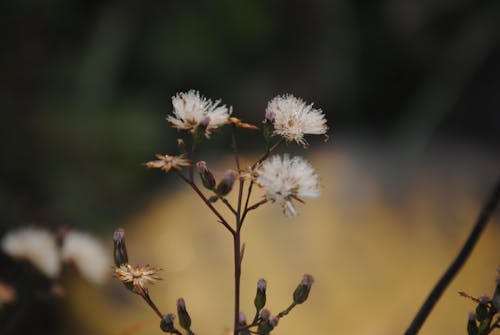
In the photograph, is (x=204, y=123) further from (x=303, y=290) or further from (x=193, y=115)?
(x=303, y=290)

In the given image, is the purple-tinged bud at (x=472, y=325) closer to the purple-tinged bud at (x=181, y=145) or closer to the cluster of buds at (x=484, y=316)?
the cluster of buds at (x=484, y=316)

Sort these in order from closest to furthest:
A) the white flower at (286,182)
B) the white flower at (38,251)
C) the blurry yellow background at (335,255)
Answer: the white flower at (286,182) < the white flower at (38,251) < the blurry yellow background at (335,255)

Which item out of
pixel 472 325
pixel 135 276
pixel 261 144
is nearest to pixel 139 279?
pixel 135 276

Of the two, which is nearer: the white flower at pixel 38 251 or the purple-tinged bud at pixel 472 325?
the purple-tinged bud at pixel 472 325

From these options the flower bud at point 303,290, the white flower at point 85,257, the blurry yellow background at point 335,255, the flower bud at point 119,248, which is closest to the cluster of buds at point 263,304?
the flower bud at point 303,290

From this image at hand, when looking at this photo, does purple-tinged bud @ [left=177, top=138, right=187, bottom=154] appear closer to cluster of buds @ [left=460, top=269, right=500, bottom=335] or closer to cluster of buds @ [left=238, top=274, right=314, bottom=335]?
cluster of buds @ [left=238, top=274, right=314, bottom=335]

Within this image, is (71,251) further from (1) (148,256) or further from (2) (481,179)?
(2) (481,179)

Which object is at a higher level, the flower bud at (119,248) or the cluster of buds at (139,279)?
the flower bud at (119,248)

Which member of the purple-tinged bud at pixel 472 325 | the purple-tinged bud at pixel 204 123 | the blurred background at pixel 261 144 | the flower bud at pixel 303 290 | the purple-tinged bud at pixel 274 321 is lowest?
the purple-tinged bud at pixel 472 325
